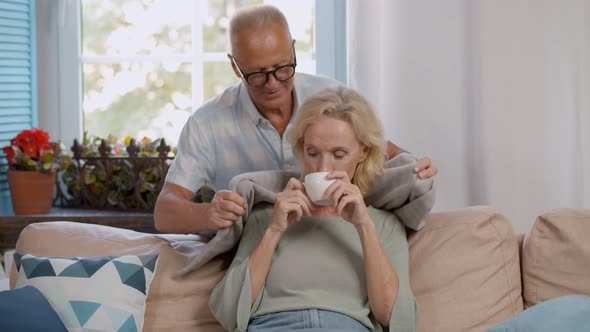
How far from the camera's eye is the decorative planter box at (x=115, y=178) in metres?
3.44

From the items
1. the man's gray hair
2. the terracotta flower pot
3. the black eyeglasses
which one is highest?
the man's gray hair

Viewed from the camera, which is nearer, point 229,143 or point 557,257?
point 557,257

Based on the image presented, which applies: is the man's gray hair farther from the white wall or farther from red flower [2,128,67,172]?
red flower [2,128,67,172]

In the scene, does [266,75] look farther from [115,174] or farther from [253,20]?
[115,174]

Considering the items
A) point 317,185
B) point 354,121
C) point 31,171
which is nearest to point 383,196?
point 354,121

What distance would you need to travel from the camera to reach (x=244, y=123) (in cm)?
268

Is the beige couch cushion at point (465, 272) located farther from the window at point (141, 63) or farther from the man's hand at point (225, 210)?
the window at point (141, 63)

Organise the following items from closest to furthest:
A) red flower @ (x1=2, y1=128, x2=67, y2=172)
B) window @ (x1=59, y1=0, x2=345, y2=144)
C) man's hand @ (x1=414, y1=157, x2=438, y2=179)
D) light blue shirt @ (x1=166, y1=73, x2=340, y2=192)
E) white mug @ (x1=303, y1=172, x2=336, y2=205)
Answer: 1. white mug @ (x1=303, y1=172, x2=336, y2=205)
2. man's hand @ (x1=414, y1=157, x2=438, y2=179)
3. light blue shirt @ (x1=166, y1=73, x2=340, y2=192)
4. red flower @ (x1=2, y1=128, x2=67, y2=172)
5. window @ (x1=59, y1=0, x2=345, y2=144)

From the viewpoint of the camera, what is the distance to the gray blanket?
2316 mm

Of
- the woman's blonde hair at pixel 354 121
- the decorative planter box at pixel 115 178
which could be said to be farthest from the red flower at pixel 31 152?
the woman's blonde hair at pixel 354 121

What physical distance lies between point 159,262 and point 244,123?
1.84 feet

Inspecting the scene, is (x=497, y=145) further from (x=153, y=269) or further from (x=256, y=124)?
(x=153, y=269)

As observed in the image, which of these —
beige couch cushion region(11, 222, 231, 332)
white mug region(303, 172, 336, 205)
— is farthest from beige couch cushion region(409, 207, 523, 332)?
beige couch cushion region(11, 222, 231, 332)

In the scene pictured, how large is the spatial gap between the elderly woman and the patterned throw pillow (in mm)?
232
